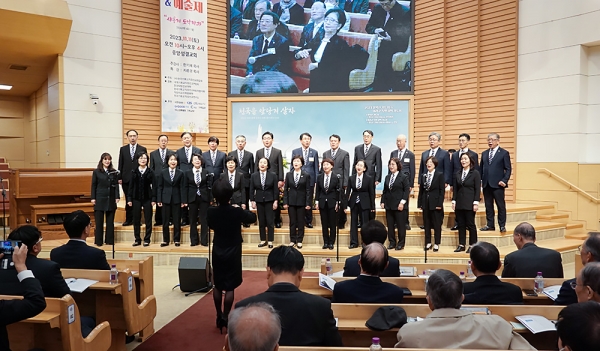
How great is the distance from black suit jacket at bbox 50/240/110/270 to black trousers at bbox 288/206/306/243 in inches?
132

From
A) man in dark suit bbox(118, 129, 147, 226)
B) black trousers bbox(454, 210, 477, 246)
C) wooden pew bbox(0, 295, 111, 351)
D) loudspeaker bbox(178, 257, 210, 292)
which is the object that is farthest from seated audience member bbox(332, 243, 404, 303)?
man in dark suit bbox(118, 129, 147, 226)

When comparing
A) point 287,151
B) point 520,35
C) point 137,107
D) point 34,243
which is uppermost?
point 520,35

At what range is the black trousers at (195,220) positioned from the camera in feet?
21.2

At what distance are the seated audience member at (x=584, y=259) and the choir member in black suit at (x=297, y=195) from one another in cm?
385

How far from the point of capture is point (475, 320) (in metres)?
1.88

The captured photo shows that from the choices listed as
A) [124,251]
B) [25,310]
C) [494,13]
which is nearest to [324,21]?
[494,13]

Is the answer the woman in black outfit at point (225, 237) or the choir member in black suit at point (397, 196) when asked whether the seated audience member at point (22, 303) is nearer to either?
the woman in black outfit at point (225, 237)

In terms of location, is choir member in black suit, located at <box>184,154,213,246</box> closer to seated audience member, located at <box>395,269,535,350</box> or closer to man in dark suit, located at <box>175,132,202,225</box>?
man in dark suit, located at <box>175,132,202,225</box>

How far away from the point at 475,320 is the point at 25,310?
1.85 m

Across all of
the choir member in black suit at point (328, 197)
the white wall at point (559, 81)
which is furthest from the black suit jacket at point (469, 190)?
the white wall at point (559, 81)

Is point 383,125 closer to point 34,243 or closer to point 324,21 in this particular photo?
point 324,21

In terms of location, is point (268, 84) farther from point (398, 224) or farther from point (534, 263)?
point (534, 263)

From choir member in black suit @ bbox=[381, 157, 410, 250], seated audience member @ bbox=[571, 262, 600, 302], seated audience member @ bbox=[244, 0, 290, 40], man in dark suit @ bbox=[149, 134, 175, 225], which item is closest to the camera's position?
seated audience member @ bbox=[571, 262, 600, 302]

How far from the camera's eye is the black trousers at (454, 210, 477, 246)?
5.97 metres
